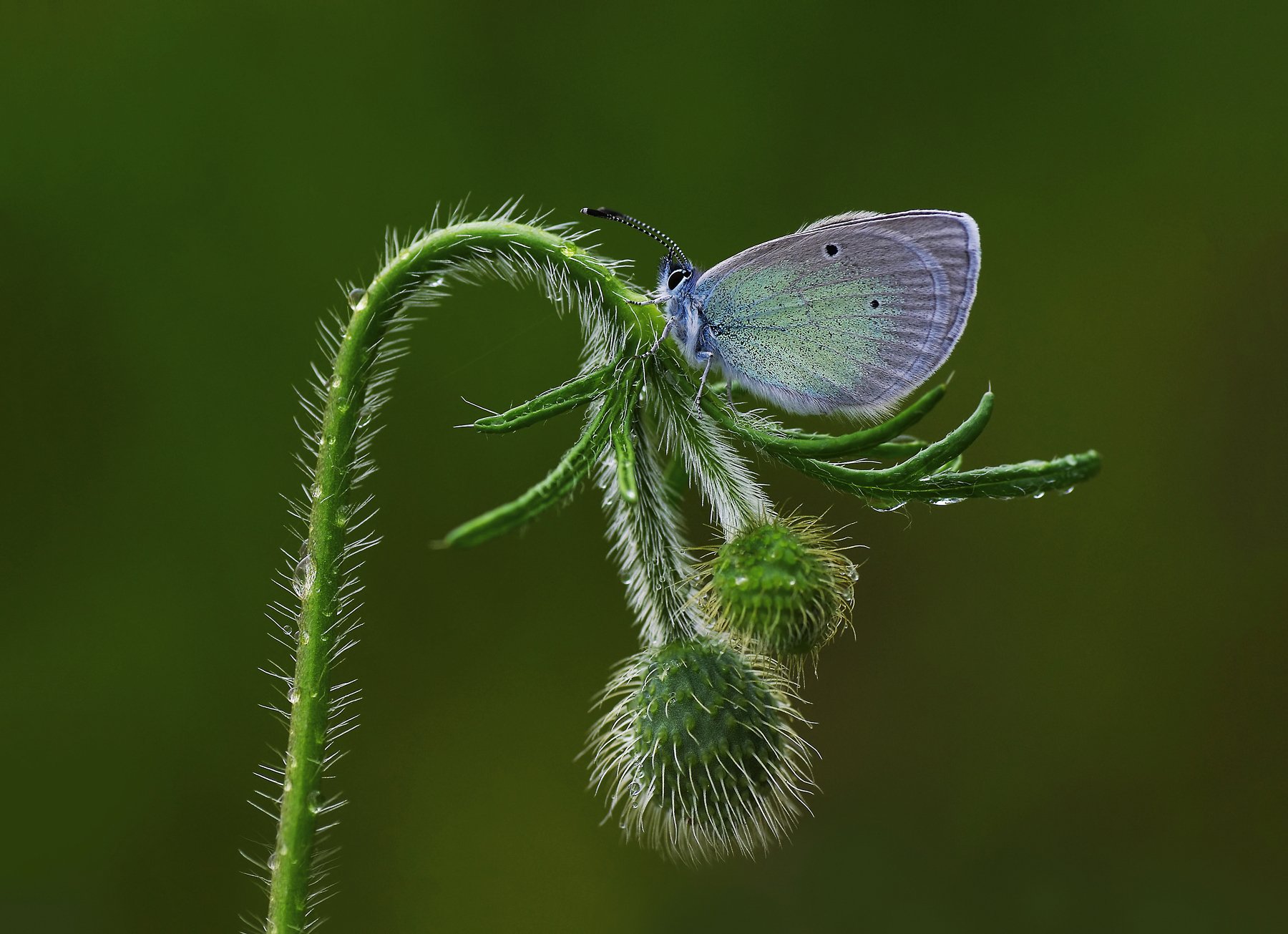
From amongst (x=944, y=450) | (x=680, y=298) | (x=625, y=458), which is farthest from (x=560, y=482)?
(x=944, y=450)

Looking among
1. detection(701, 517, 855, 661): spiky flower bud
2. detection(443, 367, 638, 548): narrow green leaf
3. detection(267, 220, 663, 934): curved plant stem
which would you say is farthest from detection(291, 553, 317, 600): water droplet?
detection(701, 517, 855, 661): spiky flower bud

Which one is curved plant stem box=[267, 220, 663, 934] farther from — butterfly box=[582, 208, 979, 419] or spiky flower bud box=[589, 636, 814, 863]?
spiky flower bud box=[589, 636, 814, 863]

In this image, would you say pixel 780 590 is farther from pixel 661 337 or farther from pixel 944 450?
pixel 661 337

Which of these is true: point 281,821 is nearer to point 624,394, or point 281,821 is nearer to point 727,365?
point 624,394

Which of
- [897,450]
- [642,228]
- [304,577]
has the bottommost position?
[897,450]

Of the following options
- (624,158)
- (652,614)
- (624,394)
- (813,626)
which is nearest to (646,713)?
(652,614)

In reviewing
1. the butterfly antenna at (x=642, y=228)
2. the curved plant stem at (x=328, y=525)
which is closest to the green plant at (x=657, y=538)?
the curved plant stem at (x=328, y=525)
